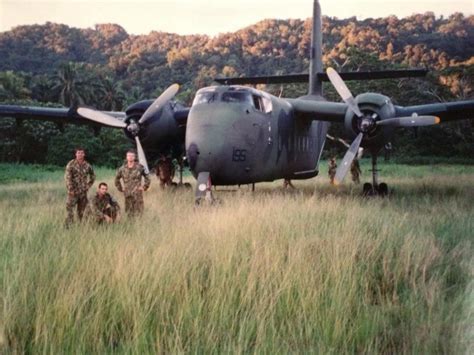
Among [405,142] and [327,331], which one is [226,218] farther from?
[405,142]

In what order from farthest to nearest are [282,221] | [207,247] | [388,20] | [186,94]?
[186,94], [388,20], [282,221], [207,247]

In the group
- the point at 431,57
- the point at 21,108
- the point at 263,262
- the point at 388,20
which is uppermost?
the point at 388,20

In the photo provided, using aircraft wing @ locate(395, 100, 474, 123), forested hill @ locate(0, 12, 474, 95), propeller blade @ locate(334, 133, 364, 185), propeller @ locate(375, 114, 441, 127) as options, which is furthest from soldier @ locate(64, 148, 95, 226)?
aircraft wing @ locate(395, 100, 474, 123)

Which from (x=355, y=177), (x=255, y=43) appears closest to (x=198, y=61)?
(x=255, y=43)

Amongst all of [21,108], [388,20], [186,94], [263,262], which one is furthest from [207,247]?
[186,94]

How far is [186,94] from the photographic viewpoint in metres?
58.2

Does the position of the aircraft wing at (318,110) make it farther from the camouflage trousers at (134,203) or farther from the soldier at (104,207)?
the soldier at (104,207)

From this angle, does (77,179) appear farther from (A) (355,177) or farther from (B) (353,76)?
(A) (355,177)

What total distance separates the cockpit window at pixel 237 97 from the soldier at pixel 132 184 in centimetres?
349

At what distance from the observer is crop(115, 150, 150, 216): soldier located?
34.4ft

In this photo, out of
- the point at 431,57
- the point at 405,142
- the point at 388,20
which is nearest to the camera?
the point at 431,57

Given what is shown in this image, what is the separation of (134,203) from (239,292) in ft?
19.5

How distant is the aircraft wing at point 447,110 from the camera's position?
15.5 meters

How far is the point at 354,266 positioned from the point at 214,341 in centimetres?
278
